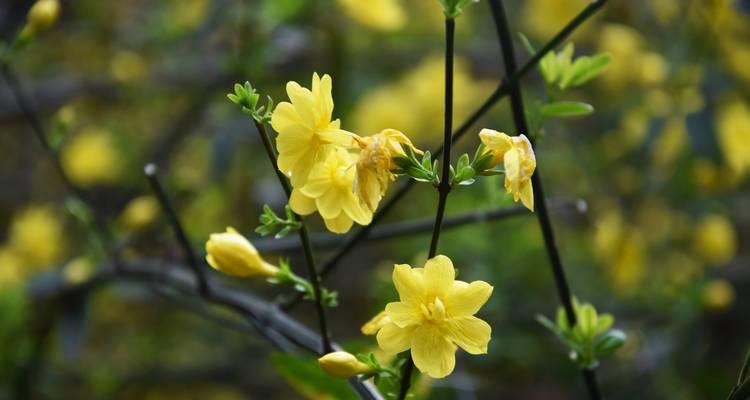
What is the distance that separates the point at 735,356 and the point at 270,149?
1.48 meters

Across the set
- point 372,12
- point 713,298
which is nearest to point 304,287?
point 372,12

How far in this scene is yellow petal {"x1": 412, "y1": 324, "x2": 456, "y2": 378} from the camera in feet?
1.30

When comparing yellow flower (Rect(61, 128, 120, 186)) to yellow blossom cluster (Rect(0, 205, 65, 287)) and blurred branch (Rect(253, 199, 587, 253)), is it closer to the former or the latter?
yellow blossom cluster (Rect(0, 205, 65, 287))

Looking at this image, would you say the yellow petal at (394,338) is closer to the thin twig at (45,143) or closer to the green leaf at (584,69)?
the green leaf at (584,69)

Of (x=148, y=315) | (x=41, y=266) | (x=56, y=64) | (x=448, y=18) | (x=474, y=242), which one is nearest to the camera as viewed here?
(x=448, y=18)

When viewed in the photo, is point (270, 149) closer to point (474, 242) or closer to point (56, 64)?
point (474, 242)

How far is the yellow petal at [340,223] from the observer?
0.42 meters

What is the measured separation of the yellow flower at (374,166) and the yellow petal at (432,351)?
0.22 feet

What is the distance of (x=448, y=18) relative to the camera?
1.28 feet

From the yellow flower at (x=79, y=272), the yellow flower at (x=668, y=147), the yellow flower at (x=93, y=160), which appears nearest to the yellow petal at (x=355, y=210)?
the yellow flower at (x=79, y=272)

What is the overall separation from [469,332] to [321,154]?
0.12 metres

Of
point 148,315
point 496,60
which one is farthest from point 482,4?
point 148,315

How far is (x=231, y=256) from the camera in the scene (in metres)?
0.47

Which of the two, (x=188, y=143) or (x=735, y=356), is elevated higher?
(x=188, y=143)
